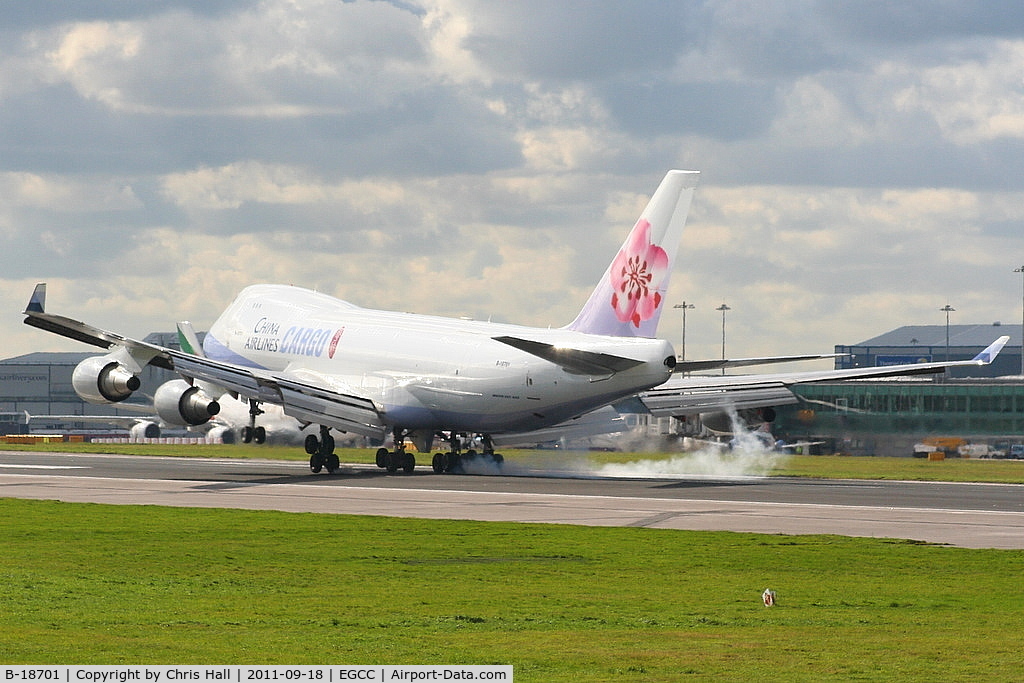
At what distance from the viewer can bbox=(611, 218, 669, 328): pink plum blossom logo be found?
54.3m

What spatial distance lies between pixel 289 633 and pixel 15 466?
5032 centimetres

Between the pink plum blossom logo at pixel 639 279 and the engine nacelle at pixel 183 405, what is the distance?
18.7 meters

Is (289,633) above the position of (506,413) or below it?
below

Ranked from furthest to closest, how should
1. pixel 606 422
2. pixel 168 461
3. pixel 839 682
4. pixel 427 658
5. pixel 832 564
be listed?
pixel 168 461
pixel 606 422
pixel 832 564
pixel 427 658
pixel 839 682

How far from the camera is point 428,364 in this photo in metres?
60.9

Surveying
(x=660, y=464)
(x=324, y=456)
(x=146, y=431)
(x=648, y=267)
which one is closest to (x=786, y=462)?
(x=660, y=464)

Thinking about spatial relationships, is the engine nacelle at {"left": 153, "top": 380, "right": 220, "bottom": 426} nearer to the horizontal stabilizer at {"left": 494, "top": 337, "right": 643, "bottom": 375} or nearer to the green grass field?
the horizontal stabilizer at {"left": 494, "top": 337, "right": 643, "bottom": 375}

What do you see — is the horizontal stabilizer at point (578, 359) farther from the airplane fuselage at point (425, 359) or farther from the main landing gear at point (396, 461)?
the main landing gear at point (396, 461)

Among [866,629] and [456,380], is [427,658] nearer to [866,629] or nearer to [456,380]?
[866,629]

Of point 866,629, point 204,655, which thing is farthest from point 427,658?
point 866,629

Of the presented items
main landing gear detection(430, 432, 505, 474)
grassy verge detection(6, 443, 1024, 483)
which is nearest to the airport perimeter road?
main landing gear detection(430, 432, 505, 474)

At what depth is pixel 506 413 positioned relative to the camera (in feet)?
190

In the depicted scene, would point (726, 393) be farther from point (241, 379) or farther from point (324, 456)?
point (241, 379)
